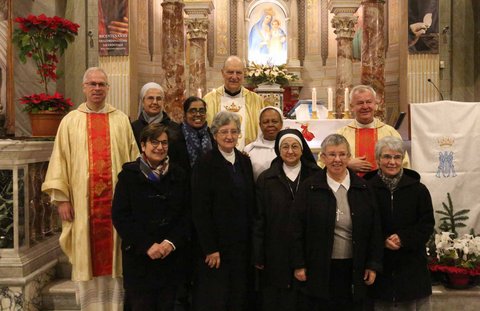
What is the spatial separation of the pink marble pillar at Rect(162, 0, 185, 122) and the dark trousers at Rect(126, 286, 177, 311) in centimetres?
699

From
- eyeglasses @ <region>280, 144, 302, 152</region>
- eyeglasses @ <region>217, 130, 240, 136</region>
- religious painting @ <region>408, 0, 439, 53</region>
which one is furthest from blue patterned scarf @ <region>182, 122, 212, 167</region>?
religious painting @ <region>408, 0, 439, 53</region>

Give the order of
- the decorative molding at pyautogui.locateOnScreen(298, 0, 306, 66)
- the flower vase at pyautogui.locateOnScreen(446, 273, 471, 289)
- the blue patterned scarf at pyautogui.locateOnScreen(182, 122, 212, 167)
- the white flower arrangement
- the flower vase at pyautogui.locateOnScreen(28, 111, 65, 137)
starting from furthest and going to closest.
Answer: the decorative molding at pyautogui.locateOnScreen(298, 0, 306, 66), the white flower arrangement, the flower vase at pyautogui.locateOnScreen(28, 111, 65, 137), the flower vase at pyautogui.locateOnScreen(446, 273, 471, 289), the blue patterned scarf at pyautogui.locateOnScreen(182, 122, 212, 167)

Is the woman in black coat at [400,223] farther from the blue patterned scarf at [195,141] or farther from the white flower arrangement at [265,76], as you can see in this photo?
the white flower arrangement at [265,76]

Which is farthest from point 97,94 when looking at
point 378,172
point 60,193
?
point 378,172

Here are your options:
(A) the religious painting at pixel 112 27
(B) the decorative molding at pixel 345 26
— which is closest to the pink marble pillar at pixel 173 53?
(A) the religious painting at pixel 112 27

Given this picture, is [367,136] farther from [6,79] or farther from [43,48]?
[6,79]

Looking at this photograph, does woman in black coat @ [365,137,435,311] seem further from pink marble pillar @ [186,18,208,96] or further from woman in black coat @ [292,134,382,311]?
pink marble pillar @ [186,18,208,96]

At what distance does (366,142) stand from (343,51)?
29.3 feet

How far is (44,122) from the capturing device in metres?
5.18

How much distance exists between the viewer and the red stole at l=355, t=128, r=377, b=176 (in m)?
4.52

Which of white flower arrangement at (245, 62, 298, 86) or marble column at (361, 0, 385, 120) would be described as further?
white flower arrangement at (245, 62, 298, 86)

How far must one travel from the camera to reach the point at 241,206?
3766mm

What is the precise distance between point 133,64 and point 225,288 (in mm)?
8682

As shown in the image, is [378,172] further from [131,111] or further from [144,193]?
[131,111]
